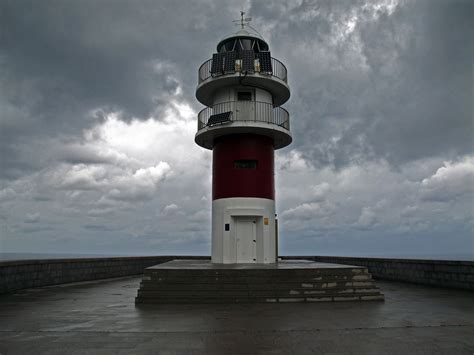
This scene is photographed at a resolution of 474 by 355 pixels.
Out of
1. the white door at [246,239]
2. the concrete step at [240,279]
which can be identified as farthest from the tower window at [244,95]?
the concrete step at [240,279]

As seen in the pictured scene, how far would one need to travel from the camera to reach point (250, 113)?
1638 cm

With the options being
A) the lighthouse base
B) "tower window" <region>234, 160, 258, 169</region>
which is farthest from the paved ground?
"tower window" <region>234, 160, 258, 169</region>

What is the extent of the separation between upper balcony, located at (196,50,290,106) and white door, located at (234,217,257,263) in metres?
5.84

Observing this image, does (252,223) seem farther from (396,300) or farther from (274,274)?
(396,300)

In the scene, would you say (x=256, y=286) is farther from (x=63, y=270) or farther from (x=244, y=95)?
(x=63, y=270)

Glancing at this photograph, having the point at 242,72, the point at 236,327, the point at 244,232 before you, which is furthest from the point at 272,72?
the point at 236,327

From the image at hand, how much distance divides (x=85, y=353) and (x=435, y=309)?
816 centimetres

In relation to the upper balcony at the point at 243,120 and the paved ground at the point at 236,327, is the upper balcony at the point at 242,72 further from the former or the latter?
the paved ground at the point at 236,327

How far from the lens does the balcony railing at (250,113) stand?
16.3 meters

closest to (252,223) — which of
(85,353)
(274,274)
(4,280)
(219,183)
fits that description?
(219,183)

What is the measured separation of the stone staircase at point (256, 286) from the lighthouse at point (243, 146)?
4.36 m

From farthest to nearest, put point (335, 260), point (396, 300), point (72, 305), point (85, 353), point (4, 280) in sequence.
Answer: point (335, 260), point (4, 280), point (396, 300), point (72, 305), point (85, 353)

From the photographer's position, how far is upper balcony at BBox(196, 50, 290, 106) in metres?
16.1

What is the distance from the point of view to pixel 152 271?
463 inches
